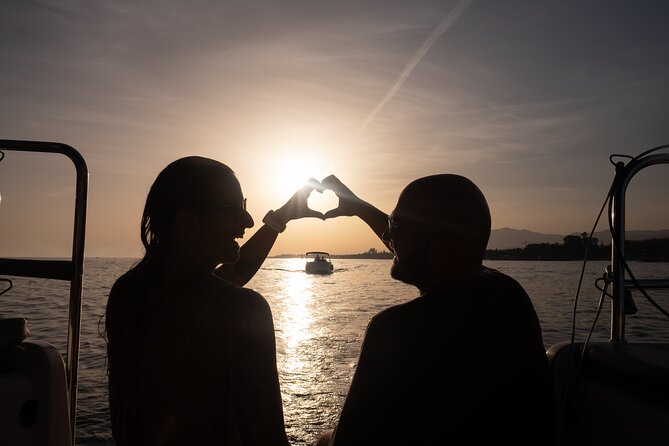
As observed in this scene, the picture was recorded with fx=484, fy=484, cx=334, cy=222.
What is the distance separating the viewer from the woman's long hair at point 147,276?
172 cm

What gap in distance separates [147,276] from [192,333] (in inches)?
13.2

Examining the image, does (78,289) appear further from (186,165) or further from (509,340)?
(509,340)

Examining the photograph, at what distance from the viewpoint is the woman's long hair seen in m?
1.72

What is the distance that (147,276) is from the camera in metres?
1.79

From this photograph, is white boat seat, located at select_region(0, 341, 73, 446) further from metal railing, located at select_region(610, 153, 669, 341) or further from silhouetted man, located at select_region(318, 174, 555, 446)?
metal railing, located at select_region(610, 153, 669, 341)

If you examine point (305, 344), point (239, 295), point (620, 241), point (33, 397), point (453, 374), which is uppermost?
point (620, 241)

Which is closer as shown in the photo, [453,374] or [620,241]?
[453,374]

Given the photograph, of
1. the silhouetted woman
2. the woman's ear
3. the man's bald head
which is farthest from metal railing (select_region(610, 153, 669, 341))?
the woman's ear

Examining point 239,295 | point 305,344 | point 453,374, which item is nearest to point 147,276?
point 239,295

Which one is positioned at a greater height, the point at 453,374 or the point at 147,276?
the point at 147,276

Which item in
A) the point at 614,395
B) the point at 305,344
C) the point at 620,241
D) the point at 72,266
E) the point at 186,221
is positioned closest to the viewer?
the point at 186,221

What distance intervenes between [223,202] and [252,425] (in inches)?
30.8

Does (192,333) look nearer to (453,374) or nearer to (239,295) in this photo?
(239,295)

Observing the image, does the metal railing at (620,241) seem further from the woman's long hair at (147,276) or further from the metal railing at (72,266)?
the metal railing at (72,266)
